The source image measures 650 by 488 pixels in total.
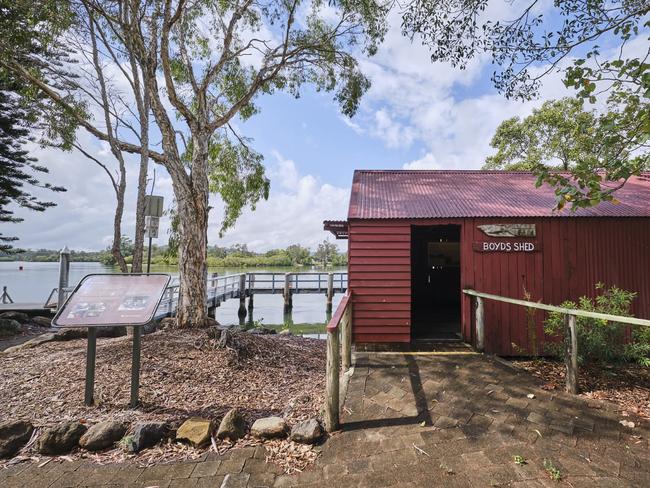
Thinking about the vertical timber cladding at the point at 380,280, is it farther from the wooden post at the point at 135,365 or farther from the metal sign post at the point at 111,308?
the wooden post at the point at 135,365

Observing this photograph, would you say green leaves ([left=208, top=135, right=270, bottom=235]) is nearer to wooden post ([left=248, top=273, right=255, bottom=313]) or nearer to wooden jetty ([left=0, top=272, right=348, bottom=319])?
wooden jetty ([left=0, top=272, right=348, bottom=319])

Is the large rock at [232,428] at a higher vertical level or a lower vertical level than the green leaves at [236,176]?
lower

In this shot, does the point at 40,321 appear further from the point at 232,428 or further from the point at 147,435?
the point at 232,428

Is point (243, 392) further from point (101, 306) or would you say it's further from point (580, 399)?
point (580, 399)

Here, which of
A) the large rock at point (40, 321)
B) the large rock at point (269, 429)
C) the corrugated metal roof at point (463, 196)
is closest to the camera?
the large rock at point (269, 429)

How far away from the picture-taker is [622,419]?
287cm

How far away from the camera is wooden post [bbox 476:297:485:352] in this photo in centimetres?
470

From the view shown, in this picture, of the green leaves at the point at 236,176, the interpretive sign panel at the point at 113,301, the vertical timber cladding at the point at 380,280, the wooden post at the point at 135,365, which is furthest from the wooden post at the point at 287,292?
the wooden post at the point at 135,365

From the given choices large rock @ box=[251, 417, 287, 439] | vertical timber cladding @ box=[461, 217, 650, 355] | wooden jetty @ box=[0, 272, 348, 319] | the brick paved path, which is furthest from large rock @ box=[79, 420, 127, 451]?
wooden jetty @ box=[0, 272, 348, 319]

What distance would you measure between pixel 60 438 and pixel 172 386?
123 cm

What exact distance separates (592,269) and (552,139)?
14474 mm

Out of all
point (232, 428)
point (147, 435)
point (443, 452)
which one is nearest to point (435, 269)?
point (443, 452)

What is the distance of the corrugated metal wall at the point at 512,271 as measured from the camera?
16.7 ft

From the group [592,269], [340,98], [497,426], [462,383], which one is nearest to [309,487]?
[497,426]
